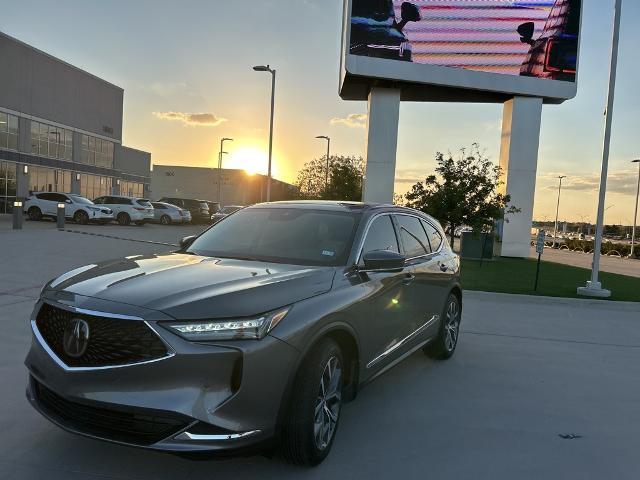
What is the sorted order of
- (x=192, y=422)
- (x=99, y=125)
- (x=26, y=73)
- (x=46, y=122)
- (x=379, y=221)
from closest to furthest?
(x=192, y=422) < (x=379, y=221) < (x=26, y=73) < (x=46, y=122) < (x=99, y=125)

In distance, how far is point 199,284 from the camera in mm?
3230

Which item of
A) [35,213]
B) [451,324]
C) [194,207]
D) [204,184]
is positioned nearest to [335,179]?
[194,207]

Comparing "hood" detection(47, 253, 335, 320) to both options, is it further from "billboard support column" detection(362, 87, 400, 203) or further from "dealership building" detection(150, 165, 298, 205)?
"dealership building" detection(150, 165, 298, 205)

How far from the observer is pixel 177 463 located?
11.0 ft

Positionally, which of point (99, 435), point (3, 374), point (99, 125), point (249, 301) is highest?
point (99, 125)

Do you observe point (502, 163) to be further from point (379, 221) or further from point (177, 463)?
point (177, 463)

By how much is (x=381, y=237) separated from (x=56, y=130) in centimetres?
4218

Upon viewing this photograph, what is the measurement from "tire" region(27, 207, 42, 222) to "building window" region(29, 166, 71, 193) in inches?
358

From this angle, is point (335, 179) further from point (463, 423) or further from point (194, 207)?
point (463, 423)

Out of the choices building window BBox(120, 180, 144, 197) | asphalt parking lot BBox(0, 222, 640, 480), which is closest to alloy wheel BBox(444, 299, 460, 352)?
asphalt parking lot BBox(0, 222, 640, 480)

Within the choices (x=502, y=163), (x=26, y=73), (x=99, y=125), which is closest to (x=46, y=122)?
(x=26, y=73)

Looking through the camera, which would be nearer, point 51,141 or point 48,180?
point 48,180

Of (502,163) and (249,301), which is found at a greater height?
(502,163)

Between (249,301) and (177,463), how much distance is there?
3.92 ft
